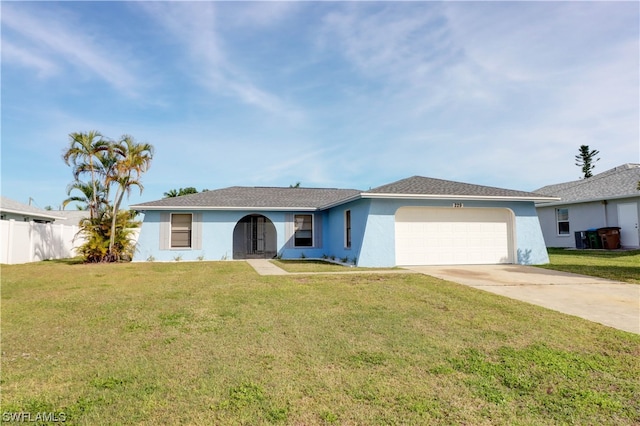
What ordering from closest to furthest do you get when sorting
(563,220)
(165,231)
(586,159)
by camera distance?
1. (165,231)
2. (563,220)
3. (586,159)

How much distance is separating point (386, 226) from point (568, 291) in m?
6.36

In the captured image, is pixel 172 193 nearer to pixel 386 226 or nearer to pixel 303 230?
pixel 303 230

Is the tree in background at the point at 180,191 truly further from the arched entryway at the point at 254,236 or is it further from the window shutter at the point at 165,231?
the window shutter at the point at 165,231

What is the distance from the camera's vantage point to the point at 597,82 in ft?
42.3

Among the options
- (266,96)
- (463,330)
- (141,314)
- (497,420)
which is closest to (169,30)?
(266,96)

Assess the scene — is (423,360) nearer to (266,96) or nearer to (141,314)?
(141,314)

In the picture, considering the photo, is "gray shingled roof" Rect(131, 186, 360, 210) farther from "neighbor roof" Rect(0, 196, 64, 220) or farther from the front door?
the front door

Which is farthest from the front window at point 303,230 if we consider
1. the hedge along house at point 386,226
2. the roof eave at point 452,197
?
the roof eave at point 452,197

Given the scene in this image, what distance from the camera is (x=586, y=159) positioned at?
45.1m

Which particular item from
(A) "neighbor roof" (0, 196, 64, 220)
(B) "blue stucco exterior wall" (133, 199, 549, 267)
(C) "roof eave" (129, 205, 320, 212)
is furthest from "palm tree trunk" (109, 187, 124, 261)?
(A) "neighbor roof" (0, 196, 64, 220)

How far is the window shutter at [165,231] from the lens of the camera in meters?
17.0

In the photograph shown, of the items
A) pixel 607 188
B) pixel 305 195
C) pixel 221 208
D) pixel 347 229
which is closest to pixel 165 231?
pixel 221 208

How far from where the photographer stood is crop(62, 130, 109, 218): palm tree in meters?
16.2

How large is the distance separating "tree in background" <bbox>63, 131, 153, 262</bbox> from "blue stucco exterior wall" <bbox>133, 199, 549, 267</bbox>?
→ 882 mm
